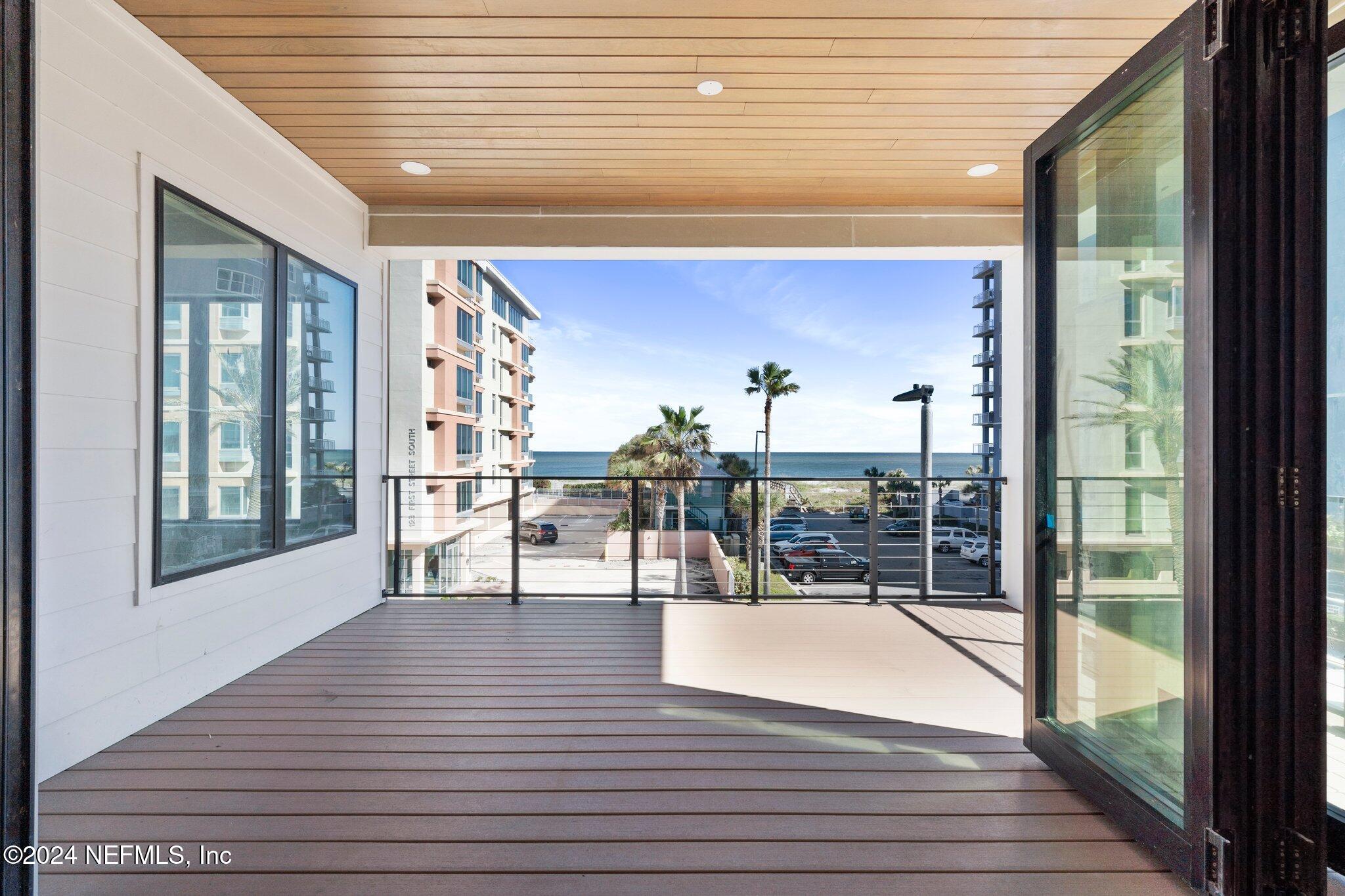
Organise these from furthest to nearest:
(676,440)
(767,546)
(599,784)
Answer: (676,440) < (767,546) < (599,784)

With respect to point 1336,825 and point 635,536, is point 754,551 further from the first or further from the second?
point 1336,825

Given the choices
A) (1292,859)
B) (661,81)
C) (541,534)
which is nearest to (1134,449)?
(1292,859)

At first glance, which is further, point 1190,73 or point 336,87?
point 336,87

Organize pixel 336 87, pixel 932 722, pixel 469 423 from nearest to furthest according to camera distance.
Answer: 1. pixel 932 722
2. pixel 336 87
3. pixel 469 423

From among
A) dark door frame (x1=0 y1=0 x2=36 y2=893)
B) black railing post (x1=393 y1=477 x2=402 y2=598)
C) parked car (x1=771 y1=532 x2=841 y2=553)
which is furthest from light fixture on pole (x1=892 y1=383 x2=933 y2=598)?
dark door frame (x1=0 y1=0 x2=36 y2=893)

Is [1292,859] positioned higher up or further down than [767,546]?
higher up

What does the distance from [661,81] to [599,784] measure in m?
2.24

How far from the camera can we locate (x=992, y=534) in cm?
362

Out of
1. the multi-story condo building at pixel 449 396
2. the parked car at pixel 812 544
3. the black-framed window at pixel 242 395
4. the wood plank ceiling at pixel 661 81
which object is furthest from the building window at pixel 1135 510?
the multi-story condo building at pixel 449 396

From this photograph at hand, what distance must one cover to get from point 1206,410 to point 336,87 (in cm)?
274

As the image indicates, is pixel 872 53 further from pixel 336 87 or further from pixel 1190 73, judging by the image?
pixel 336 87

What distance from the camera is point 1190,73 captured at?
4.04 feet

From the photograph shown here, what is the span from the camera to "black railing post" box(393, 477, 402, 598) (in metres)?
3.53

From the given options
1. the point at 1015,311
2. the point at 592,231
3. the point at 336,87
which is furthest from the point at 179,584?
the point at 1015,311
